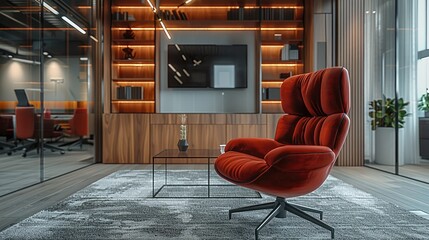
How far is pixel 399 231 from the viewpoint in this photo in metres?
2.17

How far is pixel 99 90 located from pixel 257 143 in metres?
3.82

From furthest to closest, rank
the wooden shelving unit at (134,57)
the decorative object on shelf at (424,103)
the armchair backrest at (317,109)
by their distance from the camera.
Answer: the wooden shelving unit at (134,57) → the decorative object on shelf at (424,103) → the armchair backrest at (317,109)

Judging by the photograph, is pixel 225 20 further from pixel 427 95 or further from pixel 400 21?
pixel 427 95

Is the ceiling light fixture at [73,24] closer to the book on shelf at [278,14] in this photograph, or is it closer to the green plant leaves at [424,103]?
the book on shelf at [278,14]

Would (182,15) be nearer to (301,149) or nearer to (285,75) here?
(285,75)

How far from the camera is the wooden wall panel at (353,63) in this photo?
5.34m

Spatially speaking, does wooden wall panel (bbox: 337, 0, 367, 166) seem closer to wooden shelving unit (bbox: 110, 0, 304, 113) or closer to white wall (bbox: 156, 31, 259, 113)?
wooden shelving unit (bbox: 110, 0, 304, 113)

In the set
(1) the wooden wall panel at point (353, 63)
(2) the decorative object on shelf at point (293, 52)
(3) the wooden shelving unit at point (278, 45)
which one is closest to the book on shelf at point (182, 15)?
(3) the wooden shelving unit at point (278, 45)

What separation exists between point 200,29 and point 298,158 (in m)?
4.75

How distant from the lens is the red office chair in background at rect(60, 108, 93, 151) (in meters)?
4.64

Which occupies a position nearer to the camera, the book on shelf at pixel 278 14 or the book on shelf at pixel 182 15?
the book on shelf at pixel 278 14

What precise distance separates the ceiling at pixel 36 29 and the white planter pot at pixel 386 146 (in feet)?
14.6

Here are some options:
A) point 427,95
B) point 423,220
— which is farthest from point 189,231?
point 427,95

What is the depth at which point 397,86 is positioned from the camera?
15.1 ft
